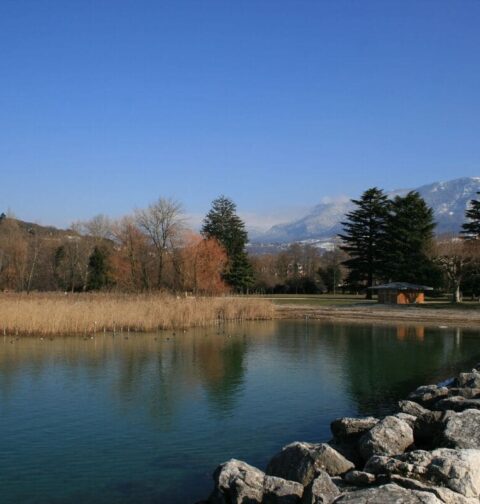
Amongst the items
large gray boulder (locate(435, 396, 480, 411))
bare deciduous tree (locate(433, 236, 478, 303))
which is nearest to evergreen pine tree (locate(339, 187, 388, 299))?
bare deciduous tree (locate(433, 236, 478, 303))

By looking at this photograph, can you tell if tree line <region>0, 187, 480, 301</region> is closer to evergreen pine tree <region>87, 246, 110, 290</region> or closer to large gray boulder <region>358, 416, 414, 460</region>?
evergreen pine tree <region>87, 246, 110, 290</region>

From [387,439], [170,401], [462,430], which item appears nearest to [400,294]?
[170,401]

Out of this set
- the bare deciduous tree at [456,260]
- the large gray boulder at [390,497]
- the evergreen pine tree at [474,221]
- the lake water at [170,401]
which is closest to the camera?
the large gray boulder at [390,497]

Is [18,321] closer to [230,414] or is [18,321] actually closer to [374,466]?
[230,414]

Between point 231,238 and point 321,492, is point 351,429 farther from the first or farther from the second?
point 231,238

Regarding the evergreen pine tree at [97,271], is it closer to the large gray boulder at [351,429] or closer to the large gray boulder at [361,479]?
the large gray boulder at [351,429]

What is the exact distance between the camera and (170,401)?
45.8ft

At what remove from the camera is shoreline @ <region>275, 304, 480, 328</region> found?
118 ft

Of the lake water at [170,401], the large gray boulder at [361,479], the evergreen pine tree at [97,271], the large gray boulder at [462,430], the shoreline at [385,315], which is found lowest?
the lake water at [170,401]

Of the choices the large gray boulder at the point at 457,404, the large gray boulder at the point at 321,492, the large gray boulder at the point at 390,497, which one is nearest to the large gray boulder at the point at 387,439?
the large gray boulder at the point at 321,492

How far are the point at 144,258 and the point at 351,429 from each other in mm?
48377

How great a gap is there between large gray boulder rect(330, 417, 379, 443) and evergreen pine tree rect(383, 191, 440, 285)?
46377 millimetres

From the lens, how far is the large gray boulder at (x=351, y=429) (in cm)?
949

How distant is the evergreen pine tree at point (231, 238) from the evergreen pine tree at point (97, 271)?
38.4 feet
